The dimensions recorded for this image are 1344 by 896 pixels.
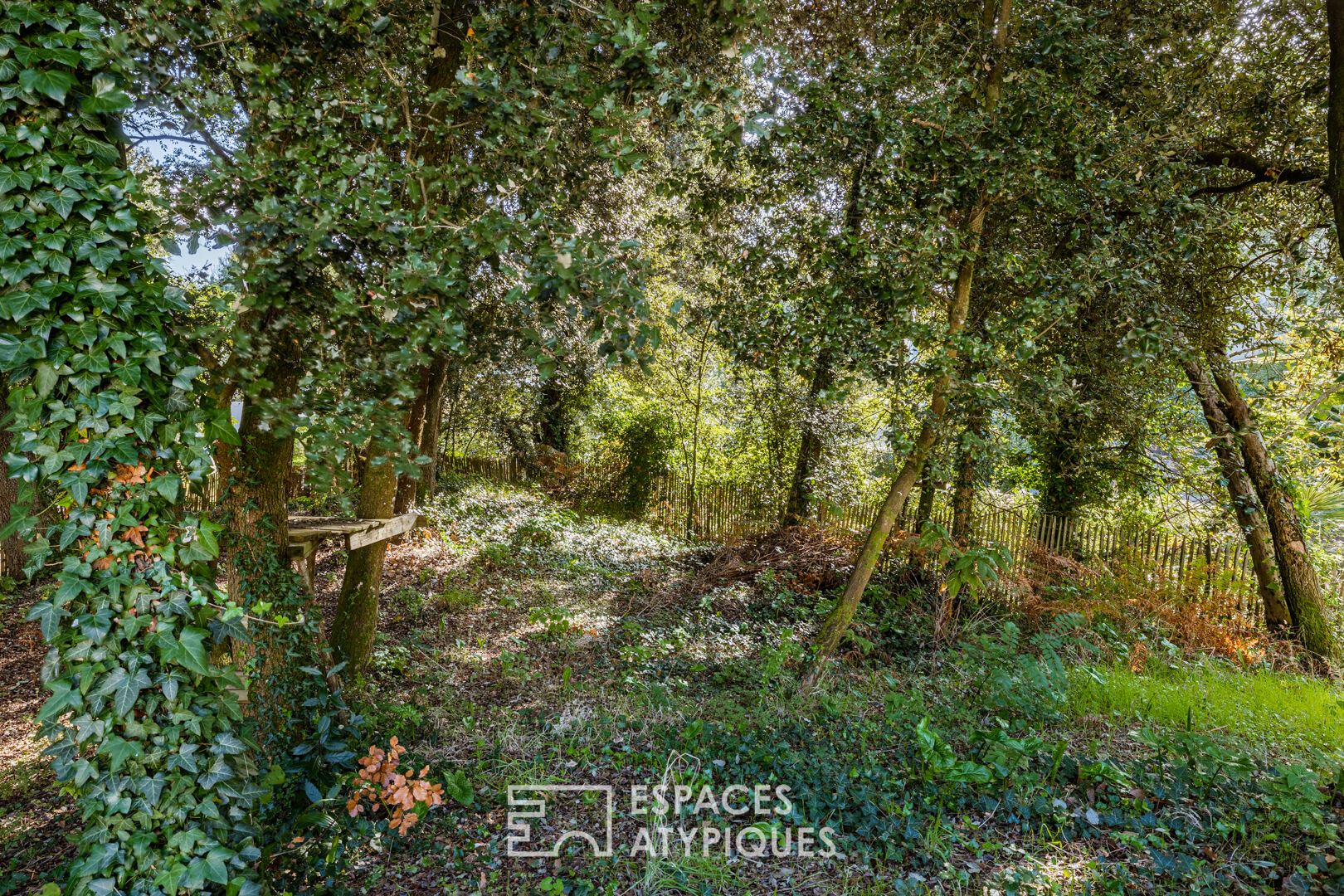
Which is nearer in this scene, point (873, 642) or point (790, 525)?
point (873, 642)

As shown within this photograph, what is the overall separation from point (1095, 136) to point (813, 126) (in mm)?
1875

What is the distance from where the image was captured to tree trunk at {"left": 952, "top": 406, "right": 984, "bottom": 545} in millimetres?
4445

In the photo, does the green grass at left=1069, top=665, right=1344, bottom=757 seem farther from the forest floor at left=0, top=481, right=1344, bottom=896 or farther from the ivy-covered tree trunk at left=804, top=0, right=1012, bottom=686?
the ivy-covered tree trunk at left=804, top=0, right=1012, bottom=686

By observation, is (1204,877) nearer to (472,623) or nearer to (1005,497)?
(472,623)

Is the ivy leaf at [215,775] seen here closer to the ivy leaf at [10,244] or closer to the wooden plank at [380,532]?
the ivy leaf at [10,244]

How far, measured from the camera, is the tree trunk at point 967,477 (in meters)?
4.45

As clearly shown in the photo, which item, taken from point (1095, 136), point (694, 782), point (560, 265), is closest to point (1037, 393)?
point (1095, 136)

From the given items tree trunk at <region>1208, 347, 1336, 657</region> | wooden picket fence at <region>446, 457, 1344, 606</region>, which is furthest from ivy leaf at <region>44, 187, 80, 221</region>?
tree trunk at <region>1208, 347, 1336, 657</region>

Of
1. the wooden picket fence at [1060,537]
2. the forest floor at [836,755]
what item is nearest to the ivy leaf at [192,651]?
the forest floor at [836,755]

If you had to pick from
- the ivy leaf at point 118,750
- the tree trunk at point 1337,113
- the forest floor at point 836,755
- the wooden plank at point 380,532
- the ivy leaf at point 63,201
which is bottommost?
the forest floor at point 836,755

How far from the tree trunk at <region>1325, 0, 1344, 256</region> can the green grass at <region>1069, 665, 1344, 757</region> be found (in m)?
2.78

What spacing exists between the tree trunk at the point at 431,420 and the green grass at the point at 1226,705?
5982mm

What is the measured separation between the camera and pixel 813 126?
4223mm

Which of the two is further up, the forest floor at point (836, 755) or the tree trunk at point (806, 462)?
the tree trunk at point (806, 462)
